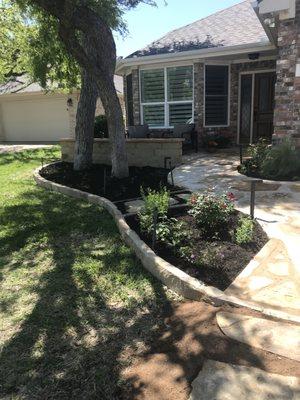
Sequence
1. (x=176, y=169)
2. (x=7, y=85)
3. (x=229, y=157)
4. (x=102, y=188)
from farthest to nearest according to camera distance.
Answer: (x=7, y=85)
(x=229, y=157)
(x=176, y=169)
(x=102, y=188)

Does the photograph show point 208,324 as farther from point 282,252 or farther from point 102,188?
point 102,188

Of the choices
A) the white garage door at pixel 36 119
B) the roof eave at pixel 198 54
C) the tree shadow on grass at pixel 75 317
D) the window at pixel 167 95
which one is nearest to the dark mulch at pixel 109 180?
the tree shadow on grass at pixel 75 317

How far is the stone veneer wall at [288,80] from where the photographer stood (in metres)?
8.24

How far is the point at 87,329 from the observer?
3.45 meters

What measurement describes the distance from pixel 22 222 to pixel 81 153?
138 inches

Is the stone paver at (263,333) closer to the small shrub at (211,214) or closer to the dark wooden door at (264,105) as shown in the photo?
the small shrub at (211,214)

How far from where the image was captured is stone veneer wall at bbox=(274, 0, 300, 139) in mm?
8242

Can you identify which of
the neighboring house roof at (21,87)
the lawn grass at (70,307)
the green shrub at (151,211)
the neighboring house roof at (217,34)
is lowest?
the lawn grass at (70,307)

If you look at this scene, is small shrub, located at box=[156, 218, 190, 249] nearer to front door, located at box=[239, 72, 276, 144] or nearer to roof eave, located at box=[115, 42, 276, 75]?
roof eave, located at box=[115, 42, 276, 75]

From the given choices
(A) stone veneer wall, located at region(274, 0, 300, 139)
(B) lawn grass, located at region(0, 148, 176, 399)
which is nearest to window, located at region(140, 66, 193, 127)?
(A) stone veneer wall, located at region(274, 0, 300, 139)

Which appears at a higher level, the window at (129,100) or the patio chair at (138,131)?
the window at (129,100)

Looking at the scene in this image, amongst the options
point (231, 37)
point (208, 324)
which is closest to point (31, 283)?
point (208, 324)

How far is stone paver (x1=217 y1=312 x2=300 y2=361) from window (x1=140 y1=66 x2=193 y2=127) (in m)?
10.2

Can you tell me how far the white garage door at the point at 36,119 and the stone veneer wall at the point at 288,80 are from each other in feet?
49.3
